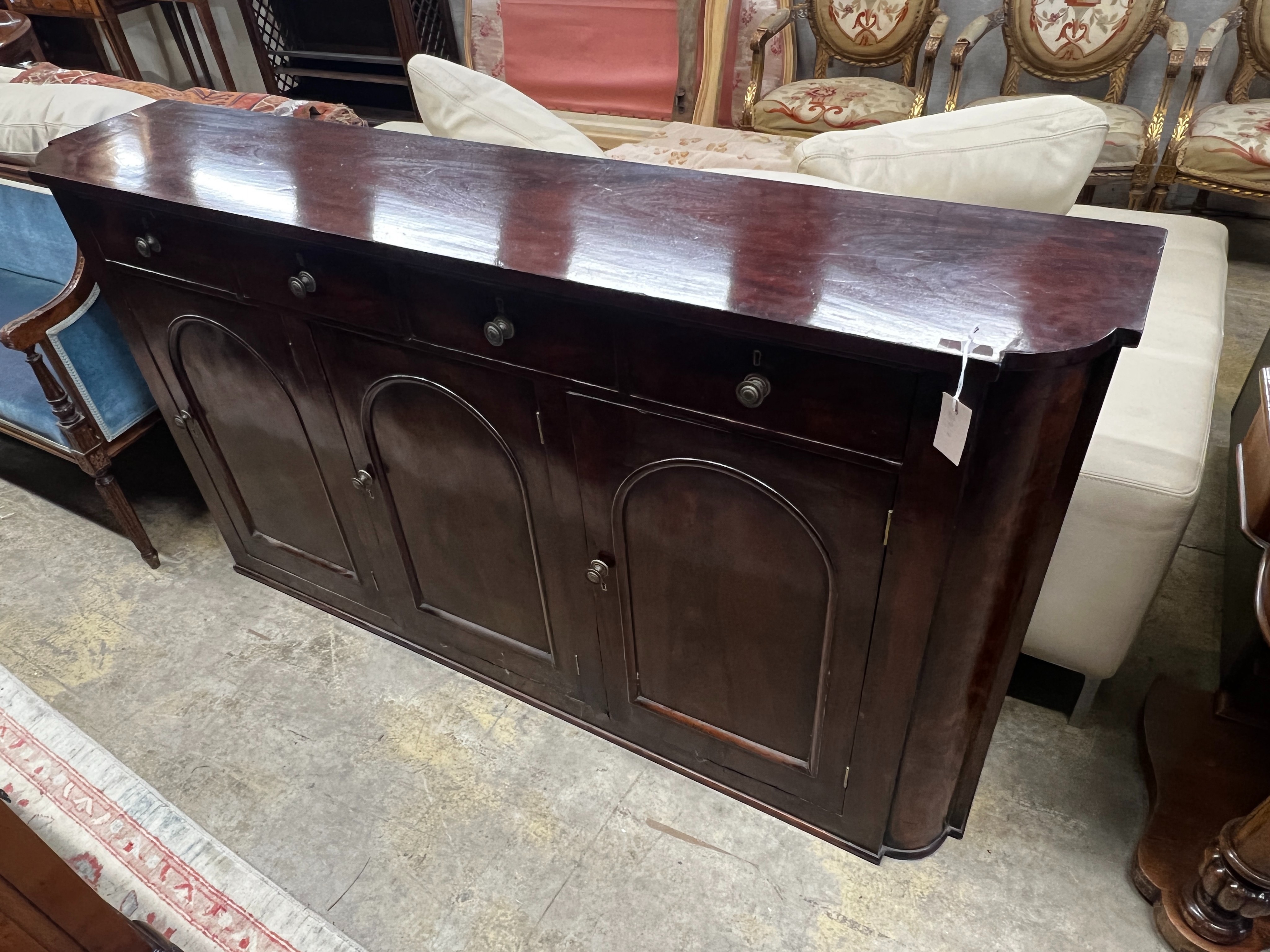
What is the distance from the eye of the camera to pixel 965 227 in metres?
0.95

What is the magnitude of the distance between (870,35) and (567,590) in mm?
2783

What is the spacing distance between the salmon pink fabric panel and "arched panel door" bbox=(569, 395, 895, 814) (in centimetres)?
267

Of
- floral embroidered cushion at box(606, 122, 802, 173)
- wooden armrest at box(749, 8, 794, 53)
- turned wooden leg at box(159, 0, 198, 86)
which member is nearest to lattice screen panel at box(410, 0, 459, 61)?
turned wooden leg at box(159, 0, 198, 86)

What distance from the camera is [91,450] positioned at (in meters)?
1.71

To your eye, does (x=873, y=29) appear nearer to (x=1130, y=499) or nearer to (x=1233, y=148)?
(x=1233, y=148)

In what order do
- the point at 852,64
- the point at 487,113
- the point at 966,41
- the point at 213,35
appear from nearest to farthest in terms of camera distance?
the point at 487,113 → the point at 966,41 → the point at 852,64 → the point at 213,35

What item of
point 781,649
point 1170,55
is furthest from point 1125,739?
point 1170,55

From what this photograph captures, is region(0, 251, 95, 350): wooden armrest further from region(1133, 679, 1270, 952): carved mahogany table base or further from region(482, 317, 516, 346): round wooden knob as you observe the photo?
region(1133, 679, 1270, 952): carved mahogany table base

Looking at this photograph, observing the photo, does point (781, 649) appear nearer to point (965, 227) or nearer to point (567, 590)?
point (567, 590)

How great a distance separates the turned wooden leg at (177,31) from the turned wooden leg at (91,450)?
3.63m

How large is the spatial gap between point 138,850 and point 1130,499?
1.63 meters

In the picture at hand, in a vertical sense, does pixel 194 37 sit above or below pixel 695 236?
below

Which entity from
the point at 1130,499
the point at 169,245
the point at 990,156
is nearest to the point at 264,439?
the point at 169,245

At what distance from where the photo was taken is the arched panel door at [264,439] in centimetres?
130
